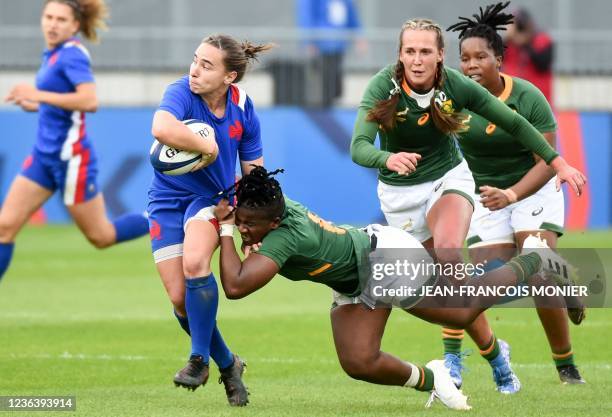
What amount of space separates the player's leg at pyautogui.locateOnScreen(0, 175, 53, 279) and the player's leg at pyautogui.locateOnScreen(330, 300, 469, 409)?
3.89 meters

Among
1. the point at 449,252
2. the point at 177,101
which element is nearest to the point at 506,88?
the point at 449,252

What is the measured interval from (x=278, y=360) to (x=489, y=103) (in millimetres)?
2642

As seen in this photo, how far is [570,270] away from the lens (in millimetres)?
8555

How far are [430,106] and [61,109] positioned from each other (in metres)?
3.84

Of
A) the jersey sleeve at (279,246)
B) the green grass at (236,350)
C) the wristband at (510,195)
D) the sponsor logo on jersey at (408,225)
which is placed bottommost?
the green grass at (236,350)

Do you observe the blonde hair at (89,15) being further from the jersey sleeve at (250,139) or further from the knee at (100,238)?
the jersey sleeve at (250,139)

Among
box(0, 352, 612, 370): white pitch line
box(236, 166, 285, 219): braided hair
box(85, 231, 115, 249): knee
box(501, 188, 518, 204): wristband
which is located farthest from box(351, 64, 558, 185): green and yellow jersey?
box(85, 231, 115, 249): knee

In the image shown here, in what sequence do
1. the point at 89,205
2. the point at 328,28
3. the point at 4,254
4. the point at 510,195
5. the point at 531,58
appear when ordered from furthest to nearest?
1. the point at 328,28
2. the point at 531,58
3. the point at 89,205
4. the point at 4,254
5. the point at 510,195

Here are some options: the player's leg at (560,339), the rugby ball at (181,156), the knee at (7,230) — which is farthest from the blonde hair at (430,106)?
the knee at (7,230)

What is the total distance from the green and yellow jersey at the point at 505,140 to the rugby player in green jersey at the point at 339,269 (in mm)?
1363

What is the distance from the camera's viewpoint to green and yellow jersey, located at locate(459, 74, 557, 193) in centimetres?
880

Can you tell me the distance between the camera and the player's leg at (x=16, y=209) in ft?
34.7

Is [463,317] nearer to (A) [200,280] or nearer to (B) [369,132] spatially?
(B) [369,132]

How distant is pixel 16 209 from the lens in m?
10.6
